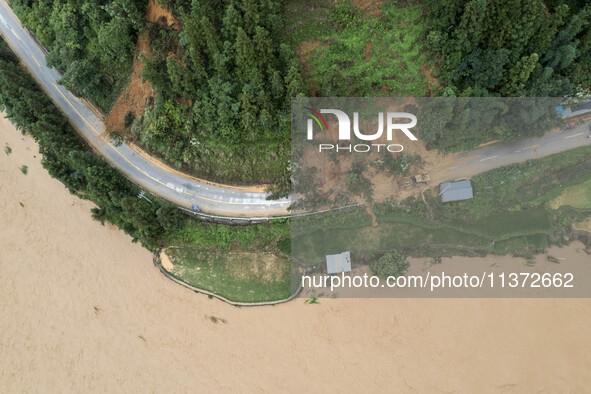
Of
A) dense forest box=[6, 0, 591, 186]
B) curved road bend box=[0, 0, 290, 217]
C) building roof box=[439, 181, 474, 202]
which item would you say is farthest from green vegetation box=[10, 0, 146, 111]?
building roof box=[439, 181, 474, 202]

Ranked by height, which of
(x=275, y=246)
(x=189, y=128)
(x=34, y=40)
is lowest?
(x=275, y=246)

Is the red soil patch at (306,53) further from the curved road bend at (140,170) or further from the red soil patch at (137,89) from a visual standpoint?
the curved road bend at (140,170)

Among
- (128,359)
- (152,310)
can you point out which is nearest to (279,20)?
(152,310)

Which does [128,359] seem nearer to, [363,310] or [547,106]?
[363,310]

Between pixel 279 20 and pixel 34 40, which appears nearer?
pixel 279 20

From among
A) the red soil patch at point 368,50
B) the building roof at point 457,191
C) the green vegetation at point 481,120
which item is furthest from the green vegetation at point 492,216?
the red soil patch at point 368,50

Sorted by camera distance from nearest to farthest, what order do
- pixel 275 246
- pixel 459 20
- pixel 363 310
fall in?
pixel 459 20 < pixel 363 310 < pixel 275 246

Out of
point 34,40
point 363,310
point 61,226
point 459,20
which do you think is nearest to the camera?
point 459,20

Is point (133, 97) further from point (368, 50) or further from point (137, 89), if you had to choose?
point (368, 50)
